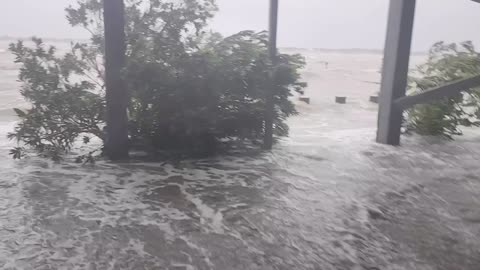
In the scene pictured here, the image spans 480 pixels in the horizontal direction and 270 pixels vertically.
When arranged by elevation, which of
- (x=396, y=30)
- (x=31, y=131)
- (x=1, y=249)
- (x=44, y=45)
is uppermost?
(x=396, y=30)

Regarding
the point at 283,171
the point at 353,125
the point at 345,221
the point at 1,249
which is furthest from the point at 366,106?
the point at 1,249

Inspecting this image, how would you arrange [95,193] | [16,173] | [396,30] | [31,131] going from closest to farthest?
[95,193] → [16,173] → [31,131] → [396,30]

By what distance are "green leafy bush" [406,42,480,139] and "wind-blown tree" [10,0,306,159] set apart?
8.46ft

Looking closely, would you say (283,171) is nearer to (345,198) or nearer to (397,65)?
(345,198)

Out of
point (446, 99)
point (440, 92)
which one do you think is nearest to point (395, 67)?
point (440, 92)

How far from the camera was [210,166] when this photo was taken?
406 centimetres

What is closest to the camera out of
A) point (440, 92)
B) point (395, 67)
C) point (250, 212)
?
point (250, 212)

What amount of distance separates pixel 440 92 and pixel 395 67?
618mm

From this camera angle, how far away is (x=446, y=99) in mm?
5660

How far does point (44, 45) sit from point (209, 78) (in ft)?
5.90

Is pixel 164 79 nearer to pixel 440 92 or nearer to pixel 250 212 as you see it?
pixel 250 212

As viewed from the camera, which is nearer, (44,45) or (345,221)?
(345,221)

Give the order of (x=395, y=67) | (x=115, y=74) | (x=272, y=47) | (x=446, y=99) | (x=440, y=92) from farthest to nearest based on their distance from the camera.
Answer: (x=446, y=99), (x=395, y=67), (x=440, y=92), (x=272, y=47), (x=115, y=74)

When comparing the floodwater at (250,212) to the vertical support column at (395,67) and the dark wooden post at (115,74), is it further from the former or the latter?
the vertical support column at (395,67)
